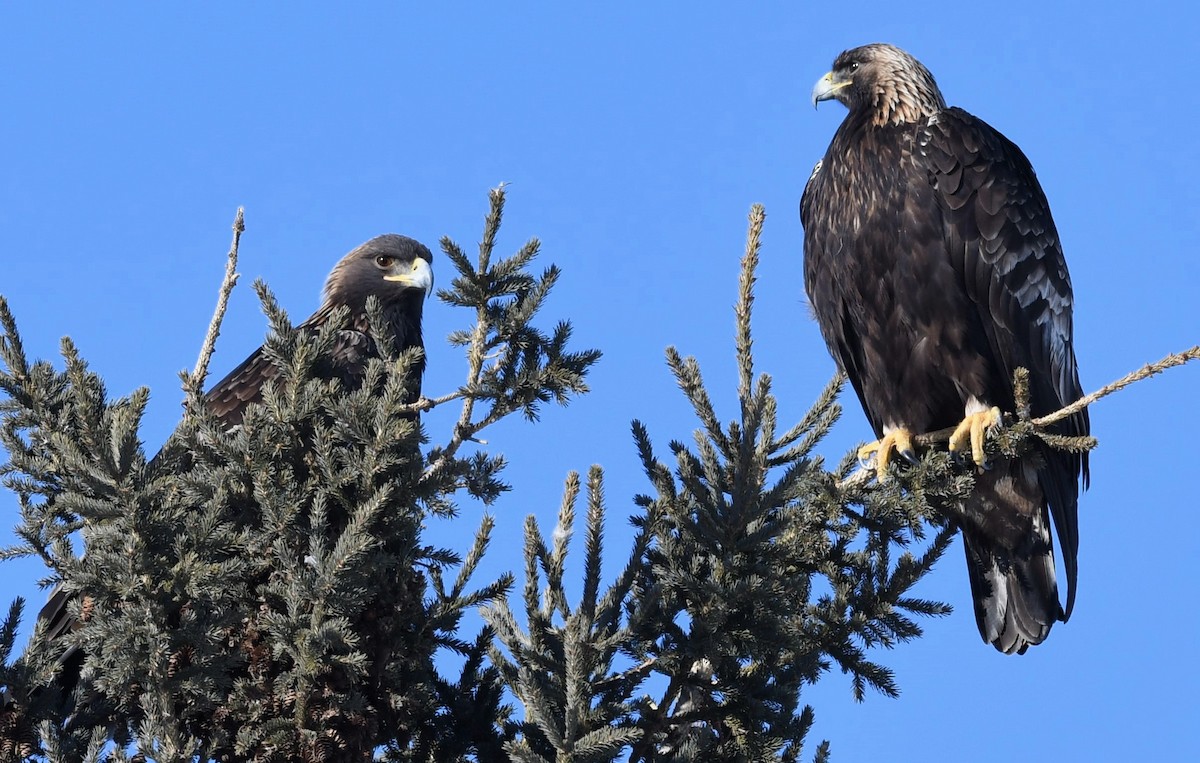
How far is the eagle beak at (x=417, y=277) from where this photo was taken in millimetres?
7848

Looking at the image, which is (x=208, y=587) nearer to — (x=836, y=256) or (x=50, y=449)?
(x=50, y=449)

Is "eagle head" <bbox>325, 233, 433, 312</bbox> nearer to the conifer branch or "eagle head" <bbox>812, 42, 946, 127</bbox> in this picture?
"eagle head" <bbox>812, 42, 946, 127</bbox>

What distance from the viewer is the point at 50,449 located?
14.1 feet

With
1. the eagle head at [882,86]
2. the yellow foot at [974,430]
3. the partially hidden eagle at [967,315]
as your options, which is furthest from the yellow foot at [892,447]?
the eagle head at [882,86]

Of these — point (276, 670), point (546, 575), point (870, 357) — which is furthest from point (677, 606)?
point (870, 357)

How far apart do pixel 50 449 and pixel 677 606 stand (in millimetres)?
2152

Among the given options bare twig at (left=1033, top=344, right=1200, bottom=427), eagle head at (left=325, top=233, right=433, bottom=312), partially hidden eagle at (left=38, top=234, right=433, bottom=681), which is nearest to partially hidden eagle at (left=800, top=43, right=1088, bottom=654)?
bare twig at (left=1033, top=344, right=1200, bottom=427)

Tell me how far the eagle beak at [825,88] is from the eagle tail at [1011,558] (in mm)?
2537

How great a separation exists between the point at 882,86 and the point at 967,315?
159 cm

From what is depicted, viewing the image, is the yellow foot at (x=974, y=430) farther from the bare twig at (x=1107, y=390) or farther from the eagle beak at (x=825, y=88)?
the eagle beak at (x=825, y=88)

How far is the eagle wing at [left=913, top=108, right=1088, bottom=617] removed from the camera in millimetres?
6328

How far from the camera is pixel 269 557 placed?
415 cm

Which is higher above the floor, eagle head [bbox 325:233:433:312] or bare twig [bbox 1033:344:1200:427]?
eagle head [bbox 325:233:433:312]

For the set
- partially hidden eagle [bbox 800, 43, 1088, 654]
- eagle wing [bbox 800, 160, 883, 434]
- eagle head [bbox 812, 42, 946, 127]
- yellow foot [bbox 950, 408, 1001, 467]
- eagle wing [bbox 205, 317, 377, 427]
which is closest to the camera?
yellow foot [bbox 950, 408, 1001, 467]
